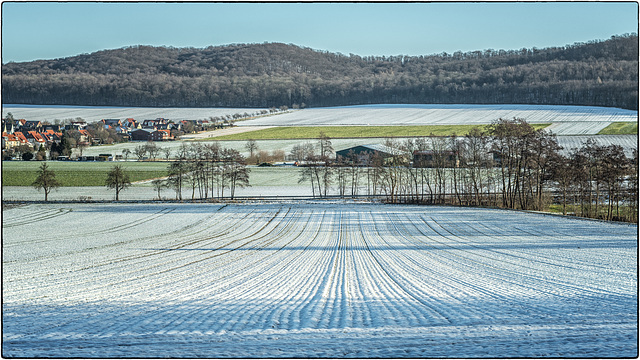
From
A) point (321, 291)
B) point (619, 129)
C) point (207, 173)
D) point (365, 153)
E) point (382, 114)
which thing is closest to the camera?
point (321, 291)

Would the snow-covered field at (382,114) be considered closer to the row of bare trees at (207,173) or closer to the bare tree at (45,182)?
the bare tree at (45,182)

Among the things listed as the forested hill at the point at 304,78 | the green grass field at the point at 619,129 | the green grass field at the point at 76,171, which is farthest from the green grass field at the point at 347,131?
the green grass field at the point at 76,171

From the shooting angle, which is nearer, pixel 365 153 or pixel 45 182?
pixel 45 182

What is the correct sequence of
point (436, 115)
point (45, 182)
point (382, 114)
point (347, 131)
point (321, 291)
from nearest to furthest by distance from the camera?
point (321, 291), point (45, 182), point (347, 131), point (436, 115), point (382, 114)

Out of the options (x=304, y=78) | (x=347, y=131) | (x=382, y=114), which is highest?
(x=304, y=78)

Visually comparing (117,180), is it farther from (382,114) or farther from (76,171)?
(382,114)

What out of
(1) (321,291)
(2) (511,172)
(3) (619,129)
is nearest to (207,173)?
(2) (511,172)
